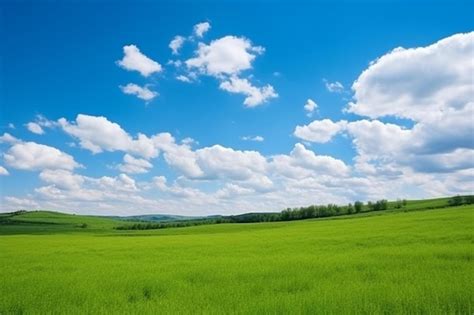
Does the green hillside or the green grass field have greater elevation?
the green grass field

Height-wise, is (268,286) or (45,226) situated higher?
(268,286)

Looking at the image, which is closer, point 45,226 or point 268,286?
point 268,286

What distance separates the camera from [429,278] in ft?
39.5

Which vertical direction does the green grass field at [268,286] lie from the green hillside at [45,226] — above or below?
above

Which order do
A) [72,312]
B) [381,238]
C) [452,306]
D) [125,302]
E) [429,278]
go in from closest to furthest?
[452,306] < [72,312] < [125,302] < [429,278] < [381,238]

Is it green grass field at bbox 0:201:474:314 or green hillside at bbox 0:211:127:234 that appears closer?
green grass field at bbox 0:201:474:314

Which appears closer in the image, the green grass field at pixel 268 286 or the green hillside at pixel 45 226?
the green grass field at pixel 268 286

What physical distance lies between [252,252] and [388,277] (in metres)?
11.8

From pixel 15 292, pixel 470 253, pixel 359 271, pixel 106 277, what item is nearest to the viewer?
pixel 15 292

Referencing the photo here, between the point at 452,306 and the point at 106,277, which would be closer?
the point at 452,306

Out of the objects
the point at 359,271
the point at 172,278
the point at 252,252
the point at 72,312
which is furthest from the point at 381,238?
the point at 72,312

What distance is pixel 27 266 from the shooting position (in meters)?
20.9

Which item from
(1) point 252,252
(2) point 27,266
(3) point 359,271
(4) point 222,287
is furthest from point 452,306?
(2) point 27,266

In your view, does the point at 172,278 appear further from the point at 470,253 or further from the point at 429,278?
the point at 470,253
